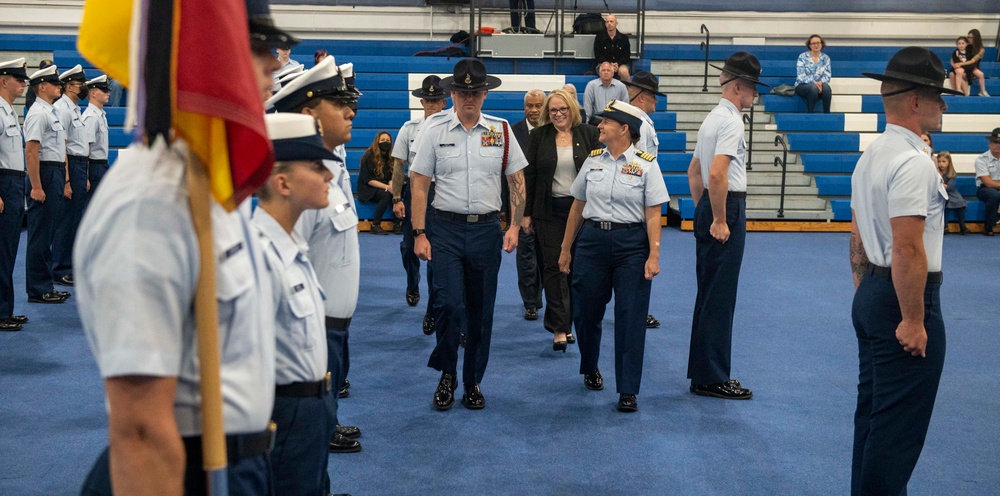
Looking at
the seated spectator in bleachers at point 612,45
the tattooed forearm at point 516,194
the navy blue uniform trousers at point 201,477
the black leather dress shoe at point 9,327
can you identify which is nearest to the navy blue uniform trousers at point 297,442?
the navy blue uniform trousers at point 201,477

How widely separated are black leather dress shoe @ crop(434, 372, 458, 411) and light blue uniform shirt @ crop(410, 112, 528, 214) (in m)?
0.93

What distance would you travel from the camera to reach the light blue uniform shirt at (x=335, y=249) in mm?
3434

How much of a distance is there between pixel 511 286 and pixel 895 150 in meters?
5.51

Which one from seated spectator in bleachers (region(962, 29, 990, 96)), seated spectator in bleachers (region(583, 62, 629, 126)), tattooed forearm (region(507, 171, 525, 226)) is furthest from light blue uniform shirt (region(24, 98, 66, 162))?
seated spectator in bleachers (region(962, 29, 990, 96))

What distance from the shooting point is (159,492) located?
1.43 meters

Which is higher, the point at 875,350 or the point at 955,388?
the point at 875,350

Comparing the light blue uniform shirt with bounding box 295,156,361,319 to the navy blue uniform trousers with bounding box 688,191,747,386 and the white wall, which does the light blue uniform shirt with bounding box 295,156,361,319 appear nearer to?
the navy blue uniform trousers with bounding box 688,191,747,386

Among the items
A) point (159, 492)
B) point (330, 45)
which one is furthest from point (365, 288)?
point (330, 45)

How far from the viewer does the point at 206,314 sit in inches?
57.0

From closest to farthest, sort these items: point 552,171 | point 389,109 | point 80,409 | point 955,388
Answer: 1. point 80,409
2. point 955,388
3. point 552,171
4. point 389,109

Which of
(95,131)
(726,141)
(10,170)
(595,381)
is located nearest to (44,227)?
(10,170)

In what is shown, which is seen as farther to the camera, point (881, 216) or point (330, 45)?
point (330, 45)

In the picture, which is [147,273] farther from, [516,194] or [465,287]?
[516,194]

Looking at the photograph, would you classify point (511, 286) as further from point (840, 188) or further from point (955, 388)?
point (840, 188)
